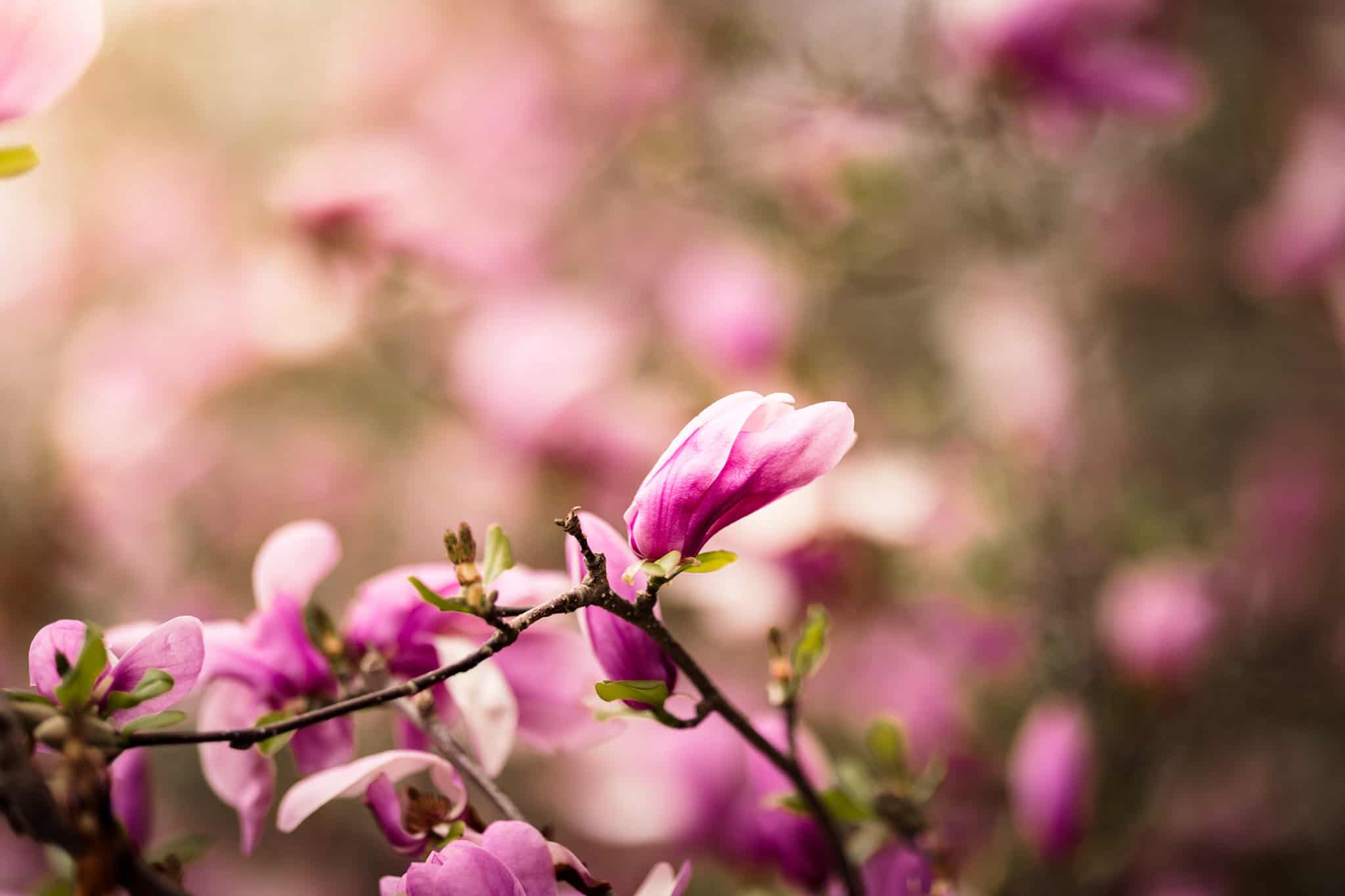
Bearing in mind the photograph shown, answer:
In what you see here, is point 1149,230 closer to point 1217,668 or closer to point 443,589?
point 1217,668

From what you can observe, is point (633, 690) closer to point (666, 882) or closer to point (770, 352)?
point (666, 882)

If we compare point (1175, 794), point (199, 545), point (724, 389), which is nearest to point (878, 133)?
point (724, 389)

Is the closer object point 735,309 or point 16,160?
point 16,160

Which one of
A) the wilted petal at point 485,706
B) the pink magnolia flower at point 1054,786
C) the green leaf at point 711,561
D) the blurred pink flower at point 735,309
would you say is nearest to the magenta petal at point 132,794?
the wilted petal at point 485,706

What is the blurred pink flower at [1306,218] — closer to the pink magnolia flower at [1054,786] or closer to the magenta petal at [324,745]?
the pink magnolia flower at [1054,786]

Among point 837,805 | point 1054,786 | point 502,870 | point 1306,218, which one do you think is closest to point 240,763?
point 502,870

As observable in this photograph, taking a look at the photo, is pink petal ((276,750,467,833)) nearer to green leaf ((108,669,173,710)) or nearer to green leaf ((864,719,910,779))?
green leaf ((108,669,173,710))
